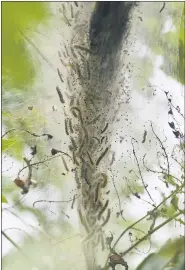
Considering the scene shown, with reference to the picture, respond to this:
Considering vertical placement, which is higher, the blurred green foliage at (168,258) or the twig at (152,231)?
A: the twig at (152,231)

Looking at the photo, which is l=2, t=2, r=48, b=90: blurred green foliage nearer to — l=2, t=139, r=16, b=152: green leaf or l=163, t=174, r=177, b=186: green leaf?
l=2, t=139, r=16, b=152: green leaf

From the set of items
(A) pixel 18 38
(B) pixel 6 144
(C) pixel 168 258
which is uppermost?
(A) pixel 18 38

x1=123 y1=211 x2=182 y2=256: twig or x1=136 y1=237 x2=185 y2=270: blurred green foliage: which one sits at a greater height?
x1=123 y1=211 x2=182 y2=256: twig

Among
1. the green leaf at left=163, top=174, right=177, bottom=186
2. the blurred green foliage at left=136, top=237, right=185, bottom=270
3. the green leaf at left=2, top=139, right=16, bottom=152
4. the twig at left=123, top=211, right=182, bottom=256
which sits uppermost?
the green leaf at left=2, top=139, right=16, bottom=152

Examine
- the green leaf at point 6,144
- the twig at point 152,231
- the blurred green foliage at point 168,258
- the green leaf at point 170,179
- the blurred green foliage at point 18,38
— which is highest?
the blurred green foliage at point 18,38

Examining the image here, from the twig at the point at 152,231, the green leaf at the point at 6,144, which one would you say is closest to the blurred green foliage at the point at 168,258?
the twig at the point at 152,231

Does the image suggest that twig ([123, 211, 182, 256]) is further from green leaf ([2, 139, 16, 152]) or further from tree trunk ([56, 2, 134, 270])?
green leaf ([2, 139, 16, 152])

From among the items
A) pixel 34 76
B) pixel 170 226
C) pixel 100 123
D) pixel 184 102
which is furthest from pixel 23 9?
pixel 170 226

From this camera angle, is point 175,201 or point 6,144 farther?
point 175,201

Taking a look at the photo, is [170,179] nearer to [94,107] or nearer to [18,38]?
[94,107]

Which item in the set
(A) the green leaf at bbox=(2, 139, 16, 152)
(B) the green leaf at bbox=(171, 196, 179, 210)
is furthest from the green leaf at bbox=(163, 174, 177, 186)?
(A) the green leaf at bbox=(2, 139, 16, 152)

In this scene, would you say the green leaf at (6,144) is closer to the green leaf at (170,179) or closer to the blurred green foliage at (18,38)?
the blurred green foliage at (18,38)

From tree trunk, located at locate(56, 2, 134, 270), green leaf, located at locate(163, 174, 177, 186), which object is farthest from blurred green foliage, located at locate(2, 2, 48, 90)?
green leaf, located at locate(163, 174, 177, 186)

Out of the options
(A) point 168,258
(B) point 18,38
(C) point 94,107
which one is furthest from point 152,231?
(B) point 18,38
